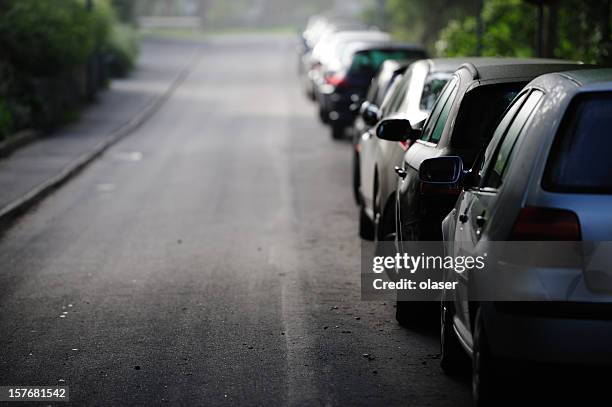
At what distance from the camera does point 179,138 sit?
25.0 meters

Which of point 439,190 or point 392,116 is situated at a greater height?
point 439,190

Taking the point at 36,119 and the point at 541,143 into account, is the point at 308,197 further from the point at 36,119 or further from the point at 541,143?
the point at 541,143

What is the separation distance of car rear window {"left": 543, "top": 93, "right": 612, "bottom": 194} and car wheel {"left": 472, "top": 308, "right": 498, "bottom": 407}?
2.48 ft

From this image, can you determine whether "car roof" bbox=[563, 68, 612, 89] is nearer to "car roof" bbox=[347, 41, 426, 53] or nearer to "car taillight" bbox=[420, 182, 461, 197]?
"car taillight" bbox=[420, 182, 461, 197]

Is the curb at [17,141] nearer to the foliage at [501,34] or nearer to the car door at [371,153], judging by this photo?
the foliage at [501,34]

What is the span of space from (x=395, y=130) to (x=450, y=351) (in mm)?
2978

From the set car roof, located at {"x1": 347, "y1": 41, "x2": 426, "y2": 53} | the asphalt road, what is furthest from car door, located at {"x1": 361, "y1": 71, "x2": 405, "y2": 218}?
car roof, located at {"x1": 347, "y1": 41, "x2": 426, "y2": 53}

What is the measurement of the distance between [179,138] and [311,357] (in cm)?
1707

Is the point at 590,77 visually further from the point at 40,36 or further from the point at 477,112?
the point at 40,36

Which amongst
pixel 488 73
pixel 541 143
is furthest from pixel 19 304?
pixel 541 143

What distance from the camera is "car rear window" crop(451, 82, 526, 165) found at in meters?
8.56

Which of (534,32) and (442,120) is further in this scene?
(534,32)

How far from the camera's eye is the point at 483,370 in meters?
6.11

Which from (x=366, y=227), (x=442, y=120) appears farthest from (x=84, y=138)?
(x=442, y=120)
